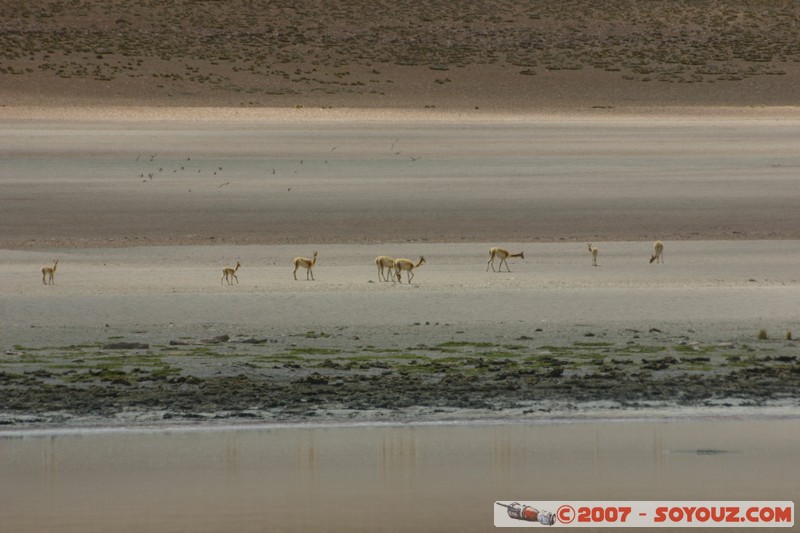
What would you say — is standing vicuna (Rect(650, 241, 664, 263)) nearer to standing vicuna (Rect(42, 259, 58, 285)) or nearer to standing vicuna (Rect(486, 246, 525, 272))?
standing vicuna (Rect(486, 246, 525, 272))

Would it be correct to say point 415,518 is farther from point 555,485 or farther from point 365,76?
point 365,76

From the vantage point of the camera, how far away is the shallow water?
8.51m

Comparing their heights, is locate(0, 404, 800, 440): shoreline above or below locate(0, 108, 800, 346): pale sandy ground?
below

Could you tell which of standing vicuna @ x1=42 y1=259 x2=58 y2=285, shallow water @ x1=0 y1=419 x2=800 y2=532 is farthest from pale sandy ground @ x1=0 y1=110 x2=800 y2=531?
standing vicuna @ x1=42 y1=259 x2=58 y2=285

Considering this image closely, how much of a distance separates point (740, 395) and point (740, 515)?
3.01 metres

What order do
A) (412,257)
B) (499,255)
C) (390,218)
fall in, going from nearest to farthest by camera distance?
(499,255)
(412,257)
(390,218)

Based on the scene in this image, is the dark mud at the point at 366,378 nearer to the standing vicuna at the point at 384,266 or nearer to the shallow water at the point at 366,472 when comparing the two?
the shallow water at the point at 366,472

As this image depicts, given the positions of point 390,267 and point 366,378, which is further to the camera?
point 390,267

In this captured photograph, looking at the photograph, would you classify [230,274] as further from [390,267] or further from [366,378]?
[366,378]

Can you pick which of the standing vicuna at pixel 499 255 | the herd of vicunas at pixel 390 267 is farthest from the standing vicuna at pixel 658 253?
the standing vicuna at pixel 499 255

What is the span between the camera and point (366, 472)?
9.40m

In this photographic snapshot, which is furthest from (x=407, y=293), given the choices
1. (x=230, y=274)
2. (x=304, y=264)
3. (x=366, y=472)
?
(x=366, y=472)

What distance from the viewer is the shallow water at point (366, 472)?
27.9 feet

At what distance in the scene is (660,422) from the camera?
10570 millimetres
